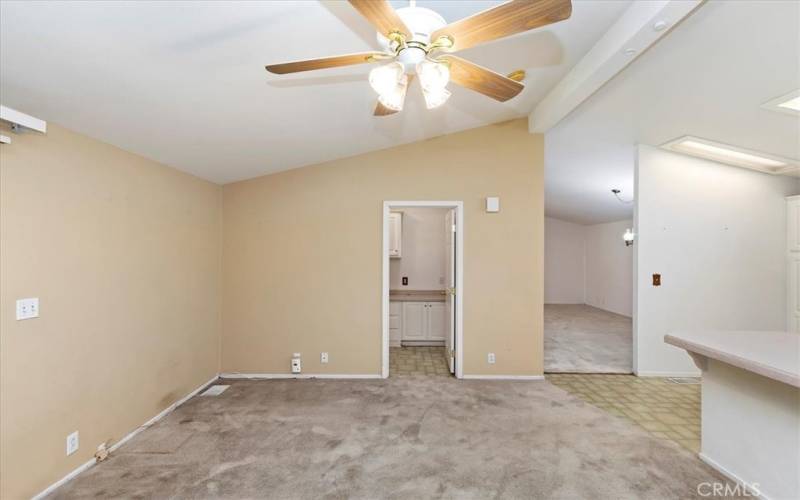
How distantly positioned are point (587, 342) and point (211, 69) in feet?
19.5

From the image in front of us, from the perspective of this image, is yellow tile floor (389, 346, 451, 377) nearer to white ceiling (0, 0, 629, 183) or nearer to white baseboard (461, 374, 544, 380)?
white baseboard (461, 374, 544, 380)

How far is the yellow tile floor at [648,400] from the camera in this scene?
2.73 metres

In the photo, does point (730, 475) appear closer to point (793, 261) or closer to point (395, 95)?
point (395, 95)

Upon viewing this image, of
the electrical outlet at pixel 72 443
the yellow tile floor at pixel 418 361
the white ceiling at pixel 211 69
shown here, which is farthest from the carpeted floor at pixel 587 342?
the electrical outlet at pixel 72 443

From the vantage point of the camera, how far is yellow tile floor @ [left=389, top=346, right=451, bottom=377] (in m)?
4.04

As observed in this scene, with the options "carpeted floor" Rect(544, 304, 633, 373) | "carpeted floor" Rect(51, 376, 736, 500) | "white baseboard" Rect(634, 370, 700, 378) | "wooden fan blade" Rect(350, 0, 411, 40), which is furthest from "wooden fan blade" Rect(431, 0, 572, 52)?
"white baseboard" Rect(634, 370, 700, 378)

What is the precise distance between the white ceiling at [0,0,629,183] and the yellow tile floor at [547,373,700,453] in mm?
3065

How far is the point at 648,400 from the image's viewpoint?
3.26 m

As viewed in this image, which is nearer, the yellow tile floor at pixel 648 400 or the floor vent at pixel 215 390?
the yellow tile floor at pixel 648 400

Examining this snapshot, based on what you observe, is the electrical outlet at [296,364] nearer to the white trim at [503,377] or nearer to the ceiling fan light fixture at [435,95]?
the white trim at [503,377]

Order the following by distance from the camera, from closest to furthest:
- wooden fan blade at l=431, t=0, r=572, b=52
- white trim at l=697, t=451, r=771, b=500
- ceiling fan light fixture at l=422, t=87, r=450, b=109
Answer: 1. wooden fan blade at l=431, t=0, r=572, b=52
2. ceiling fan light fixture at l=422, t=87, r=450, b=109
3. white trim at l=697, t=451, r=771, b=500

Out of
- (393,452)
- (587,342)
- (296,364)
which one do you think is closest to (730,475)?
(393,452)

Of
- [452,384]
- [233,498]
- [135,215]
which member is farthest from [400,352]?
[135,215]

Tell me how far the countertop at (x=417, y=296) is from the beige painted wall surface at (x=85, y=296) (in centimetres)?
281
